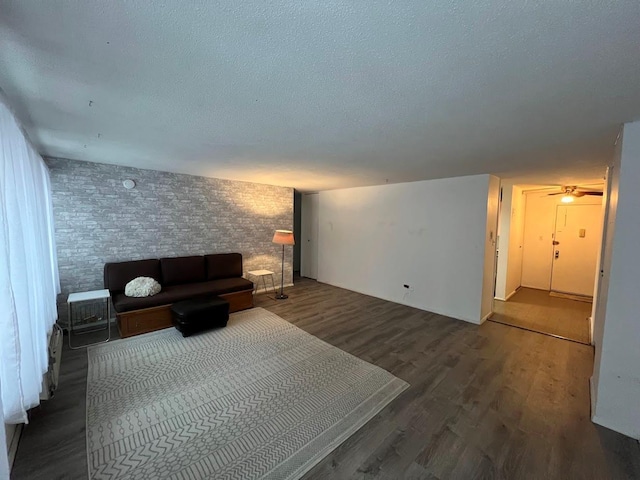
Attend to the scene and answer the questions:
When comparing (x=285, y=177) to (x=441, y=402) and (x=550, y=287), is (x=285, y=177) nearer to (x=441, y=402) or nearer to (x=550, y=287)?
(x=441, y=402)

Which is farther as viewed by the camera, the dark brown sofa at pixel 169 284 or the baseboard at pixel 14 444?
the dark brown sofa at pixel 169 284

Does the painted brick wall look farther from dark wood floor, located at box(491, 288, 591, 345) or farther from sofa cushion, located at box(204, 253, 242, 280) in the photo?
dark wood floor, located at box(491, 288, 591, 345)

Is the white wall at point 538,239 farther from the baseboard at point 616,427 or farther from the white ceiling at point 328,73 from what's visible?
the baseboard at point 616,427

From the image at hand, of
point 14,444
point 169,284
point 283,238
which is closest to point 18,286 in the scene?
point 14,444

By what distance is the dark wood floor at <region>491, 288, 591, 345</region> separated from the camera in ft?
12.3

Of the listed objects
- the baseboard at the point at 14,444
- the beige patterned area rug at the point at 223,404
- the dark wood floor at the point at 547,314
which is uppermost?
the baseboard at the point at 14,444

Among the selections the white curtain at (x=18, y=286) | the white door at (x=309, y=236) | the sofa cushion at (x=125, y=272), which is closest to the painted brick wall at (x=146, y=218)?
the sofa cushion at (x=125, y=272)

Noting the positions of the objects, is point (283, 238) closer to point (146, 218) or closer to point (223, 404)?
point (146, 218)

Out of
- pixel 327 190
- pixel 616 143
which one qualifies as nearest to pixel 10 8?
pixel 616 143

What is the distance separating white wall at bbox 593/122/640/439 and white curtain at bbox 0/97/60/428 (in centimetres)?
415

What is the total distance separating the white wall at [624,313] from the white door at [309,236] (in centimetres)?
531

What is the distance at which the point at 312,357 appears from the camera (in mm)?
2922

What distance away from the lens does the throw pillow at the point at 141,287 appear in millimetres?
3545

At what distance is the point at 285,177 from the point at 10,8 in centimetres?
357
